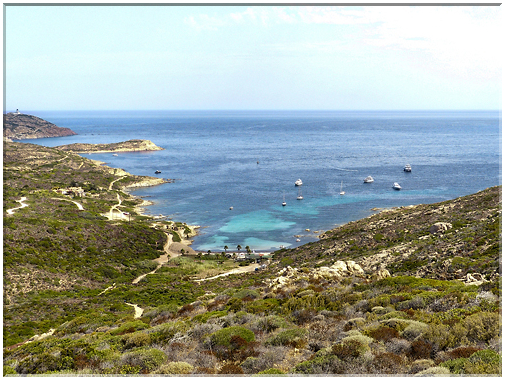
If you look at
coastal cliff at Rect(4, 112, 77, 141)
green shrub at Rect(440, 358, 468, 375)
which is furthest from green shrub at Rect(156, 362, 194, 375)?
coastal cliff at Rect(4, 112, 77, 141)

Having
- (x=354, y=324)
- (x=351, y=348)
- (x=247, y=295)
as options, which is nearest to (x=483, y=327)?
(x=351, y=348)

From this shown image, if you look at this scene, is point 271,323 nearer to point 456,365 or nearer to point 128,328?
point 456,365

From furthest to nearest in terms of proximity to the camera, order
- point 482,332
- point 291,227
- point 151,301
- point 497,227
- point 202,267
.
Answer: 1. point 291,227
2. point 202,267
3. point 151,301
4. point 497,227
5. point 482,332

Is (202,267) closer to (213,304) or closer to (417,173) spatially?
(213,304)

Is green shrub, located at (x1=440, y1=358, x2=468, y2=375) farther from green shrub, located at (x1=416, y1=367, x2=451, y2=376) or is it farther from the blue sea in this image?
the blue sea

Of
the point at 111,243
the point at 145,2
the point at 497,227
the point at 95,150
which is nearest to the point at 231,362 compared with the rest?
the point at 145,2

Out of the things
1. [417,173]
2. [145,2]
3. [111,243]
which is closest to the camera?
[145,2]

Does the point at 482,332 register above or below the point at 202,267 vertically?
above

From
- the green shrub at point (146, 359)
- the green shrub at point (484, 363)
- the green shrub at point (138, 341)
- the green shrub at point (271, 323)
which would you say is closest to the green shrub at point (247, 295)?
the green shrub at point (271, 323)
